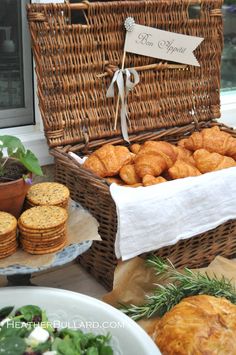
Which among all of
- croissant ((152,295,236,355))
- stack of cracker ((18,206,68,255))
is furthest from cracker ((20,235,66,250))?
croissant ((152,295,236,355))

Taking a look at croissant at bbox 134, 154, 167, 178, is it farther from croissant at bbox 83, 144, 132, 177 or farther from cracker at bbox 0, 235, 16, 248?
cracker at bbox 0, 235, 16, 248

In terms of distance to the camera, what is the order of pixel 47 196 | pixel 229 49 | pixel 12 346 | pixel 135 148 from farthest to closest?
pixel 229 49 → pixel 135 148 → pixel 47 196 → pixel 12 346

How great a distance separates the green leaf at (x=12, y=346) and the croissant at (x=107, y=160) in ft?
1.50

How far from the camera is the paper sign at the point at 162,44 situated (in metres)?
1.18

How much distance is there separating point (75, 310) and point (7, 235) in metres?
0.16

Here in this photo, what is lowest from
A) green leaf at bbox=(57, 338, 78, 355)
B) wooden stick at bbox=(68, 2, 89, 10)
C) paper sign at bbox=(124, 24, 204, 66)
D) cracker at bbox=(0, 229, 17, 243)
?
green leaf at bbox=(57, 338, 78, 355)

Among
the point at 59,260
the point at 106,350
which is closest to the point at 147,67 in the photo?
the point at 59,260

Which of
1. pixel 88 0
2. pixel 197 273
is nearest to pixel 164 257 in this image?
pixel 197 273

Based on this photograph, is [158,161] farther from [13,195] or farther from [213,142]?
[13,195]

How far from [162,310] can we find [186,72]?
0.66 meters

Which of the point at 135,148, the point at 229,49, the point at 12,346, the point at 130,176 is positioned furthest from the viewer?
the point at 229,49

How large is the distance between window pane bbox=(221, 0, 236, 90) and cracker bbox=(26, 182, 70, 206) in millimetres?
909

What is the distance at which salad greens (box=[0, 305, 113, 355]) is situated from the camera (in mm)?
639

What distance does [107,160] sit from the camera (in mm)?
1071
